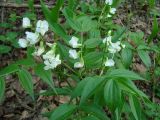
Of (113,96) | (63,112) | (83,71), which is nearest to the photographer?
(113,96)

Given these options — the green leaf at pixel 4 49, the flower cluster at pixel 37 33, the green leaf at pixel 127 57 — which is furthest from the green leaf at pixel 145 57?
the green leaf at pixel 4 49

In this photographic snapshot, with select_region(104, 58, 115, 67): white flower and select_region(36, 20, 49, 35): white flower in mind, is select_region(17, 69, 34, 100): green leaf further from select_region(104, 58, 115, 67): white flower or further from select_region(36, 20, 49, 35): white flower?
select_region(104, 58, 115, 67): white flower

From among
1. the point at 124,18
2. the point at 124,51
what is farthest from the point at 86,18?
the point at 124,18

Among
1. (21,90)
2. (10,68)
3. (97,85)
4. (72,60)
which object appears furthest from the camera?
(21,90)

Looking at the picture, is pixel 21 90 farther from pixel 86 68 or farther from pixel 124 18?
pixel 124 18

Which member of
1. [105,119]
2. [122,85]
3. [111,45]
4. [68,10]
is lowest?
[105,119]

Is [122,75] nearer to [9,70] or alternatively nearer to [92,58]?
[92,58]

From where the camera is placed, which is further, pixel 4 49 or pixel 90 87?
pixel 4 49

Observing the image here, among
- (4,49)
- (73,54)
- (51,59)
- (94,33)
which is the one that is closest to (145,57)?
(94,33)
